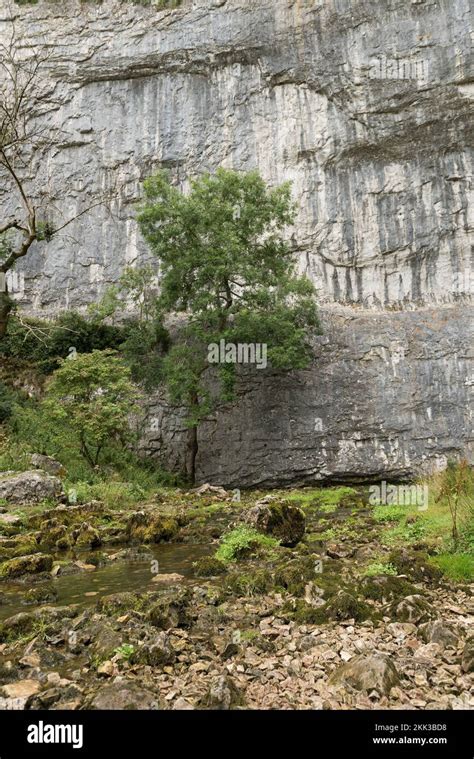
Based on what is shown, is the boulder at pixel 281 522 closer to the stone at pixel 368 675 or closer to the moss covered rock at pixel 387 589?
the moss covered rock at pixel 387 589

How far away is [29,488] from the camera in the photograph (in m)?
13.7

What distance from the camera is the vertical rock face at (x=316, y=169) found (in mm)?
23625

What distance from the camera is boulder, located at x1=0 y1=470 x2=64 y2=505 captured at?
13516 millimetres

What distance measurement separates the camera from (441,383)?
2406 cm

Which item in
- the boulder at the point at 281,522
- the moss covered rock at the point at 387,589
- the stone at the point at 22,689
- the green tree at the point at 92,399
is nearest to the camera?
the stone at the point at 22,689

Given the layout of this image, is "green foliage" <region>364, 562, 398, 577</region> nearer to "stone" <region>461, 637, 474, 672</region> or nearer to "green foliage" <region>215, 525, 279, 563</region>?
"green foliage" <region>215, 525, 279, 563</region>

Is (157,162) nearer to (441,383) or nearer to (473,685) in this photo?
(441,383)

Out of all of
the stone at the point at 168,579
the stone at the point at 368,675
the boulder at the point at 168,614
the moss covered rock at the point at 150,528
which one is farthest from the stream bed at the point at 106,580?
the stone at the point at 368,675

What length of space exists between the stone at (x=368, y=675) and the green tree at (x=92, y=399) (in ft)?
47.8

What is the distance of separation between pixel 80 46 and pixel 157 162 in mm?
9044

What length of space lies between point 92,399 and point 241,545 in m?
11.6

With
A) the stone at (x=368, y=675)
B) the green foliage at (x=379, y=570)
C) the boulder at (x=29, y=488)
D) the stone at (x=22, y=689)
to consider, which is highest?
the boulder at (x=29, y=488)

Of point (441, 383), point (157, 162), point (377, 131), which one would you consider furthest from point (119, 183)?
point (441, 383)
